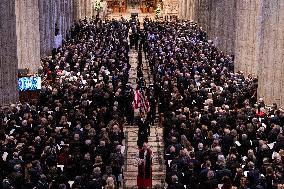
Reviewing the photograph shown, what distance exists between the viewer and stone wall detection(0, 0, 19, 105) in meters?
25.7

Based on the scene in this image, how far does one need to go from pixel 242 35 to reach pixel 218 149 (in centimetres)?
1611

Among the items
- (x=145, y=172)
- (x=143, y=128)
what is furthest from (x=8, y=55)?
(x=145, y=172)

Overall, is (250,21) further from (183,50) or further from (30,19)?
(30,19)

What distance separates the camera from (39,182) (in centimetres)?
1538

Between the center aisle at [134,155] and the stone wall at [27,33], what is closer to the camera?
the center aisle at [134,155]

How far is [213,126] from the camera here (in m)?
20.7

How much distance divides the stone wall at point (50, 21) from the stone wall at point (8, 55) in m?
7.27

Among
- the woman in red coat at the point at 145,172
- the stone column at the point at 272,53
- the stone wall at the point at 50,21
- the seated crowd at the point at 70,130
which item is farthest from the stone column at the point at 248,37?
the woman in red coat at the point at 145,172

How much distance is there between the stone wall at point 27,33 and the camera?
31.1 meters

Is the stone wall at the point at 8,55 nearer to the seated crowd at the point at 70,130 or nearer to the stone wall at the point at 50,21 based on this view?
the seated crowd at the point at 70,130

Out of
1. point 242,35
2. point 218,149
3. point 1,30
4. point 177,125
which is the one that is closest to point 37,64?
point 1,30

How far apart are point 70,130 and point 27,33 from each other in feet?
40.6

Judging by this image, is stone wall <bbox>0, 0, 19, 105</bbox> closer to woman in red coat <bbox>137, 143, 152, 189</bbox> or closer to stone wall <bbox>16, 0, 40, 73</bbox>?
stone wall <bbox>16, 0, 40, 73</bbox>

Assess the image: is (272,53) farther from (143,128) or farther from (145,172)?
(145,172)
